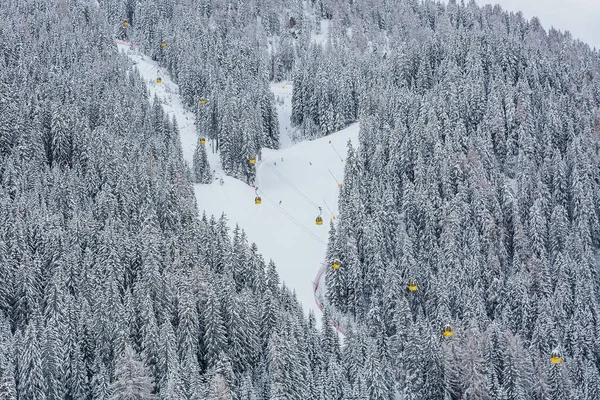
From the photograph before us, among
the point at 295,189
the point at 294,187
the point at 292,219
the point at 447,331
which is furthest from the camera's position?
the point at 294,187

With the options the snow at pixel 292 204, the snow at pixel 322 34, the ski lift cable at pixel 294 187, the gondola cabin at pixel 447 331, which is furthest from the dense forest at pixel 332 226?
the snow at pixel 322 34

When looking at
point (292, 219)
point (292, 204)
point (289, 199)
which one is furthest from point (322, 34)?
point (292, 219)

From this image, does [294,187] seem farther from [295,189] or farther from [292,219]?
[292,219]

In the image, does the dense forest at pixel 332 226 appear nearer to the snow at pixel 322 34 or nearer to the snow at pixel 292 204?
the snow at pixel 292 204

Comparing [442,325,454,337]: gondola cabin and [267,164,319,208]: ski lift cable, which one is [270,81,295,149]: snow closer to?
[267,164,319,208]: ski lift cable

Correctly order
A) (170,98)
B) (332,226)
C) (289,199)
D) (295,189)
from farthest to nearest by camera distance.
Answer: (170,98) < (295,189) < (289,199) < (332,226)

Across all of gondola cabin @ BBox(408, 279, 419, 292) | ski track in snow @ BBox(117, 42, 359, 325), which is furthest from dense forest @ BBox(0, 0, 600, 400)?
ski track in snow @ BBox(117, 42, 359, 325)
